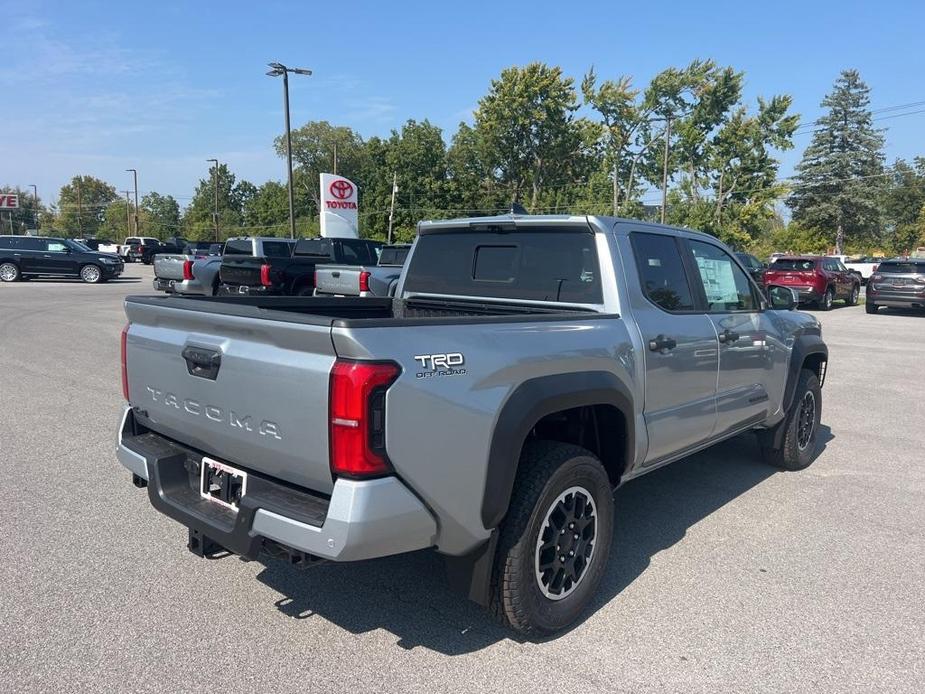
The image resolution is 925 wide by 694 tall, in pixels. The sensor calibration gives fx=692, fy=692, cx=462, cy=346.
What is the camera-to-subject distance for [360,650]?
298 centimetres

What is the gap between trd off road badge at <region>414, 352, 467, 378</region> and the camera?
2.52 meters

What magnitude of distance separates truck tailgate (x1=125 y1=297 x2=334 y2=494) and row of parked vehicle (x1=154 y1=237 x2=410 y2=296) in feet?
29.6

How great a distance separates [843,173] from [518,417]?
70385 mm

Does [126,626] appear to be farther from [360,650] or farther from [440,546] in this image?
[440,546]

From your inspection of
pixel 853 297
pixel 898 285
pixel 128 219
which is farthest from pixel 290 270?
pixel 128 219

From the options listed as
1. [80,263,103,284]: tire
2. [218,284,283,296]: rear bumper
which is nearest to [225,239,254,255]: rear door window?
[218,284,283,296]: rear bumper

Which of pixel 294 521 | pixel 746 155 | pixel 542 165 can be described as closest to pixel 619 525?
pixel 294 521

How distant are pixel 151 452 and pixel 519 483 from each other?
68.9 inches

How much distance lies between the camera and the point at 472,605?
3416 mm

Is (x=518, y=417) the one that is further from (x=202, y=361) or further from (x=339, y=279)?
(x=339, y=279)

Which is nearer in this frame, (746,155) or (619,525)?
(619,525)

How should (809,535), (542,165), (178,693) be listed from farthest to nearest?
(542,165) → (809,535) → (178,693)

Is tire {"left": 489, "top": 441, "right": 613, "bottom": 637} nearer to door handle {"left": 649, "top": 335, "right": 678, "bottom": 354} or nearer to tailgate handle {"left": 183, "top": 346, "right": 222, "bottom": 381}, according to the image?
door handle {"left": 649, "top": 335, "right": 678, "bottom": 354}

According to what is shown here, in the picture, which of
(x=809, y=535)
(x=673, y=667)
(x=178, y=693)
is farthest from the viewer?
(x=809, y=535)
